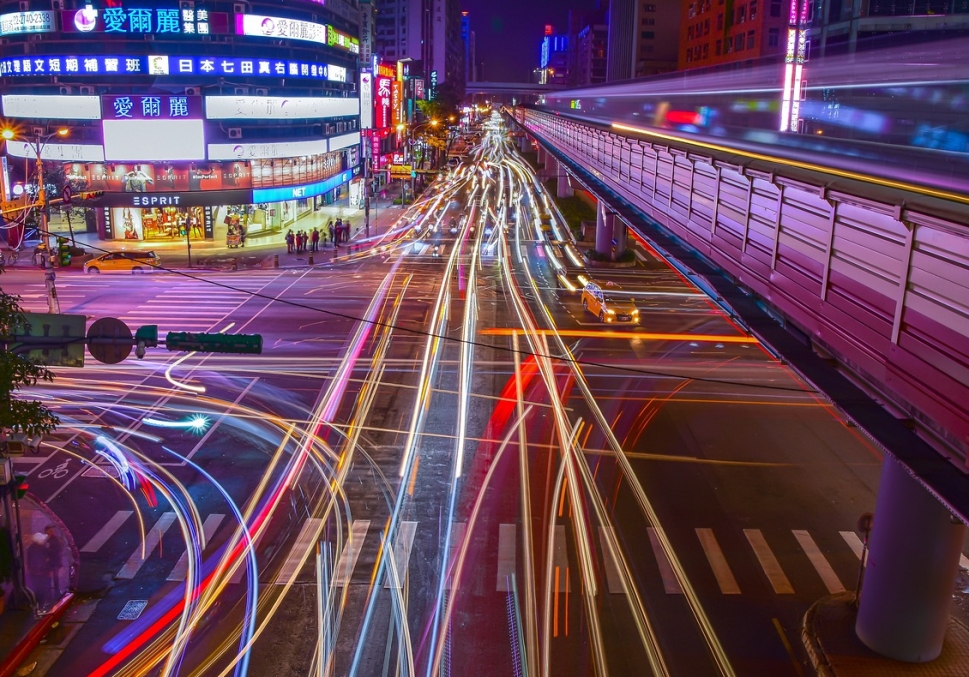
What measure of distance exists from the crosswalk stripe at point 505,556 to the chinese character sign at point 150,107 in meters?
39.2

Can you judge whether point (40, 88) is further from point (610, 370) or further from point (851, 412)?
point (851, 412)

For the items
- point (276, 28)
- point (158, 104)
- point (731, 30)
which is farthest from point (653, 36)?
point (158, 104)

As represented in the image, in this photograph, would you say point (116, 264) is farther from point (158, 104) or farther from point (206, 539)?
point (206, 539)

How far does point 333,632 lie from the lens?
39.3 ft

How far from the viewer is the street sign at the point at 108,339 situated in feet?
42.8

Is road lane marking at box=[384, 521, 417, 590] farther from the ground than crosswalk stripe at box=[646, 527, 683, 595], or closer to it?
closer to it

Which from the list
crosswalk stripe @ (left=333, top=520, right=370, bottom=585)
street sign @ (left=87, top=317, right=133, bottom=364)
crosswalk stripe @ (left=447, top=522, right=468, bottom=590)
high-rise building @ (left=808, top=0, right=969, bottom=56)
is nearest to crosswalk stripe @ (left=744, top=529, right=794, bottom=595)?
crosswalk stripe @ (left=447, top=522, right=468, bottom=590)

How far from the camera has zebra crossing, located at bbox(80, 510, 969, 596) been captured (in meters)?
13.4

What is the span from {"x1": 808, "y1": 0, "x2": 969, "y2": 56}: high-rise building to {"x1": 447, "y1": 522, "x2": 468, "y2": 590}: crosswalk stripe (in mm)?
38949

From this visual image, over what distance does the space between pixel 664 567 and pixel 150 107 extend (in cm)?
4227

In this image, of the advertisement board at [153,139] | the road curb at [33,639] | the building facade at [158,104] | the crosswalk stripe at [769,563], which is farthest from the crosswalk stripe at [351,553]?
the advertisement board at [153,139]

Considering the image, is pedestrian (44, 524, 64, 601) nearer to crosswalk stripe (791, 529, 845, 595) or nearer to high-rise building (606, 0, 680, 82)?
crosswalk stripe (791, 529, 845, 595)

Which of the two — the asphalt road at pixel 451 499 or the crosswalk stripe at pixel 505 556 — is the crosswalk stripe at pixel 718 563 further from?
the crosswalk stripe at pixel 505 556

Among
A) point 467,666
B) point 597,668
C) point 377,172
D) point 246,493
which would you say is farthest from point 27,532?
point 377,172
